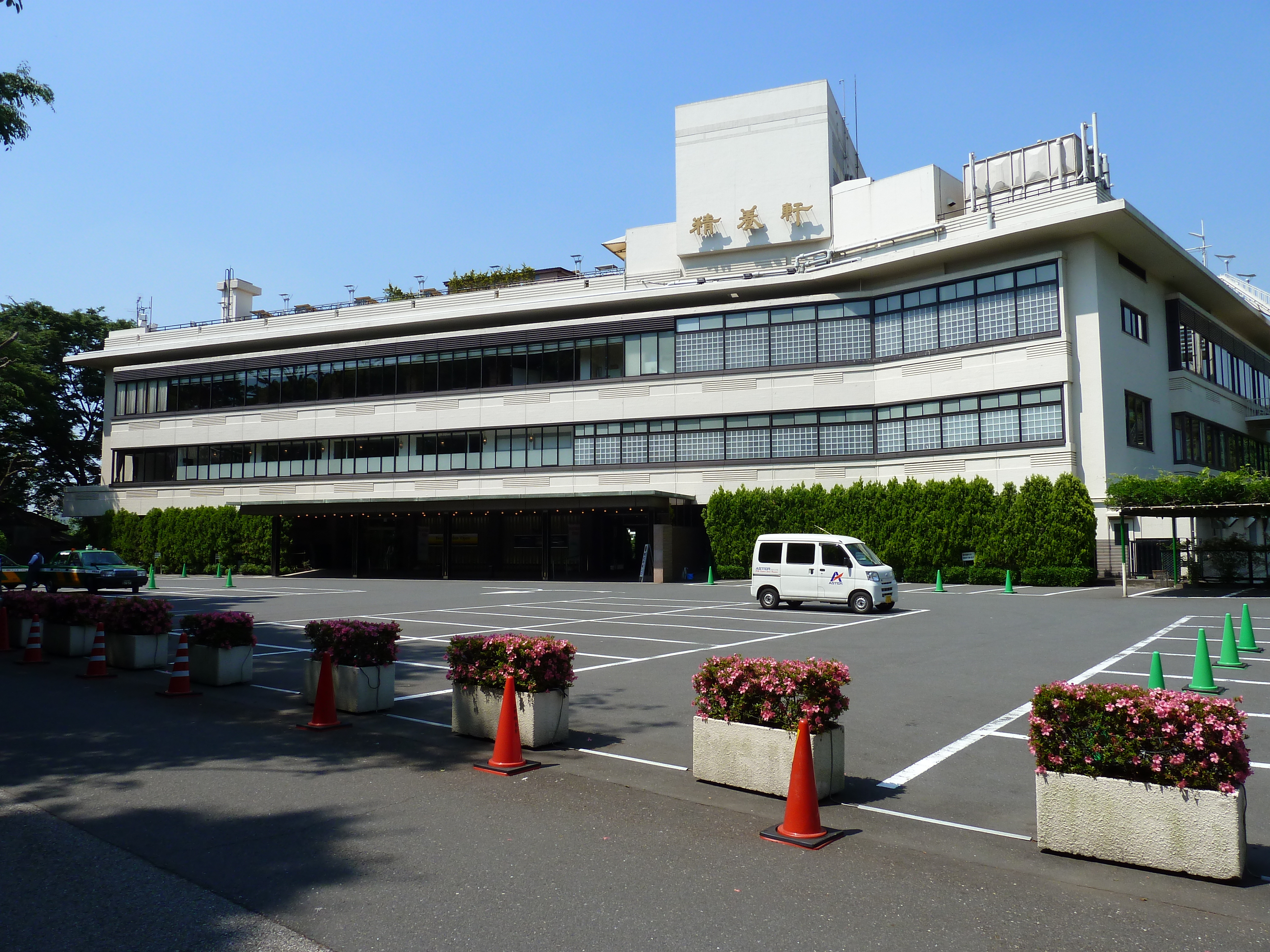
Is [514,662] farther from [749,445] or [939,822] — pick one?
[749,445]

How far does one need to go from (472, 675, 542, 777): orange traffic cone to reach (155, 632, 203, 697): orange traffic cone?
553cm

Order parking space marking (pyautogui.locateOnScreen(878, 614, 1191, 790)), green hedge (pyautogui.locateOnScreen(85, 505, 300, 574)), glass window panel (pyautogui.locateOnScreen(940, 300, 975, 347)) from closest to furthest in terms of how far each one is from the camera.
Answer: parking space marking (pyautogui.locateOnScreen(878, 614, 1191, 790)), glass window panel (pyautogui.locateOnScreen(940, 300, 975, 347)), green hedge (pyautogui.locateOnScreen(85, 505, 300, 574))

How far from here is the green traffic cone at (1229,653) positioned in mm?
13523

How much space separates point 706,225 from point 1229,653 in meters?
34.6

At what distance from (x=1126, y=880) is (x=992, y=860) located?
2.39 feet

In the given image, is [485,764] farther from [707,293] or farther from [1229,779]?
[707,293]

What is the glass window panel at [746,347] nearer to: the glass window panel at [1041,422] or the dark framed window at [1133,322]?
the glass window panel at [1041,422]

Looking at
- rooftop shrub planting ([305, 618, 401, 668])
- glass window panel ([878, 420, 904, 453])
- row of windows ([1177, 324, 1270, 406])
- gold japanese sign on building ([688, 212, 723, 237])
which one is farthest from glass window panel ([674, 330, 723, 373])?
rooftop shrub planting ([305, 618, 401, 668])

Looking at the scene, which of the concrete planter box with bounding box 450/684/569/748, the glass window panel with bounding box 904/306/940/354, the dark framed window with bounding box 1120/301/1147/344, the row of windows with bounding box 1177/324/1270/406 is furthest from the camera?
the row of windows with bounding box 1177/324/1270/406

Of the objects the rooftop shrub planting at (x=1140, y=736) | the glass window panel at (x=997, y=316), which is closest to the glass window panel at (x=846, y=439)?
the glass window panel at (x=997, y=316)

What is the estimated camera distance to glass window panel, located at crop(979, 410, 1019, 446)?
3550 cm

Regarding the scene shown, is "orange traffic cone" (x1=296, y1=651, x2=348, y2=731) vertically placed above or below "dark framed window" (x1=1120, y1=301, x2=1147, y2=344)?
below

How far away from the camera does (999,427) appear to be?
35844 millimetres

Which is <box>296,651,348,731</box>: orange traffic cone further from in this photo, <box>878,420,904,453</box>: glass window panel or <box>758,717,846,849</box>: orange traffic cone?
<box>878,420,904,453</box>: glass window panel
